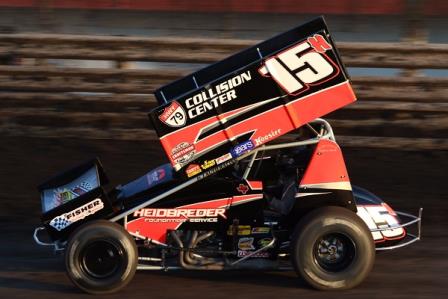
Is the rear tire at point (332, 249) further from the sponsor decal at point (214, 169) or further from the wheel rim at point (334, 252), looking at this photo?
the sponsor decal at point (214, 169)

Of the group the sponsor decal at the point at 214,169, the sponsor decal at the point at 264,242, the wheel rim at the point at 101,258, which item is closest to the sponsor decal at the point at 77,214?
the wheel rim at the point at 101,258

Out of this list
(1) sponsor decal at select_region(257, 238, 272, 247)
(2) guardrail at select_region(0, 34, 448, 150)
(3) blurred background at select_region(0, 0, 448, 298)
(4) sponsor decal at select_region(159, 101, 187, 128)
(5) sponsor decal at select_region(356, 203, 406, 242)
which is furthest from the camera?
(2) guardrail at select_region(0, 34, 448, 150)

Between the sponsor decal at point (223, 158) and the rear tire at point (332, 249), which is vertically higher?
the sponsor decal at point (223, 158)

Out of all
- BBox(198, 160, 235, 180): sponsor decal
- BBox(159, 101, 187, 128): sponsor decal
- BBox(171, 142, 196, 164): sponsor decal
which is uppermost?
BBox(159, 101, 187, 128): sponsor decal

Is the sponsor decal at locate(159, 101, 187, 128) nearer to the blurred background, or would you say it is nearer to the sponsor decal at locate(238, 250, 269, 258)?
the sponsor decal at locate(238, 250, 269, 258)

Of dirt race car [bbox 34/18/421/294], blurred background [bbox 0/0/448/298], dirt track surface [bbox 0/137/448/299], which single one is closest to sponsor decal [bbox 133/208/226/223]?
dirt race car [bbox 34/18/421/294]

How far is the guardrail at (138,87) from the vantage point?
10.8m

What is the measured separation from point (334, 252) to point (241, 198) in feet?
2.91

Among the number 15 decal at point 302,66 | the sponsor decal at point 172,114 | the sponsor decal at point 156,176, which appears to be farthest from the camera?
the sponsor decal at point 156,176

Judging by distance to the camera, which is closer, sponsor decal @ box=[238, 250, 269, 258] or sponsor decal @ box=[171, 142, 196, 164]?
sponsor decal @ box=[171, 142, 196, 164]

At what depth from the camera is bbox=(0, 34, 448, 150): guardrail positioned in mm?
10750

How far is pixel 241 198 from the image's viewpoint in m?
6.83

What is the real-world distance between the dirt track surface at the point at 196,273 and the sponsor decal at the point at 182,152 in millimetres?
1139

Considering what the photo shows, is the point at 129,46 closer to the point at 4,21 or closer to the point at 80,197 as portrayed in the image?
the point at 4,21
